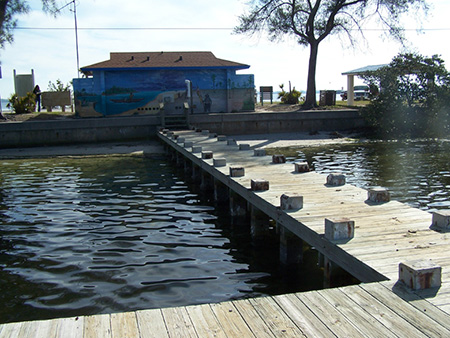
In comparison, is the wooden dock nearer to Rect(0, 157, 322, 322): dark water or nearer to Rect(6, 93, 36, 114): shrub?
Rect(0, 157, 322, 322): dark water

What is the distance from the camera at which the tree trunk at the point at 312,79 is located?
2925cm

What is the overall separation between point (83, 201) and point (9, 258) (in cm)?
396

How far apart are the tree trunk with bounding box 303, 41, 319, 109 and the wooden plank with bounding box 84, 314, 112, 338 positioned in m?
26.1

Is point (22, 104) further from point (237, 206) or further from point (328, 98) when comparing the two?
point (237, 206)

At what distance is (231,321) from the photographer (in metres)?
3.90

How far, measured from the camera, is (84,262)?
7.42 m

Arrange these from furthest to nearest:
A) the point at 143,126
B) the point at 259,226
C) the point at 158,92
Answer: the point at 158,92, the point at 143,126, the point at 259,226

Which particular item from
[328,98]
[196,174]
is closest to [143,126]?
[196,174]

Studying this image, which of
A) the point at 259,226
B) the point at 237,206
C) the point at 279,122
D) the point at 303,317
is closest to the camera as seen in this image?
the point at 303,317

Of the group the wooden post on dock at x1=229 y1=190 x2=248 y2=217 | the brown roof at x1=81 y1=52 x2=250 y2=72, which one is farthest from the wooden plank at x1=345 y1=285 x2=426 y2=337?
the brown roof at x1=81 y1=52 x2=250 y2=72

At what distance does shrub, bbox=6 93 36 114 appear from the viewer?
26906mm

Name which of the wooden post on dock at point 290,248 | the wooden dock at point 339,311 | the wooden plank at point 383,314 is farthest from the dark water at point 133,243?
the wooden plank at point 383,314

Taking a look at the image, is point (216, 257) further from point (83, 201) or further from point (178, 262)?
point (83, 201)

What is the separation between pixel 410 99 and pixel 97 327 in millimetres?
23041
